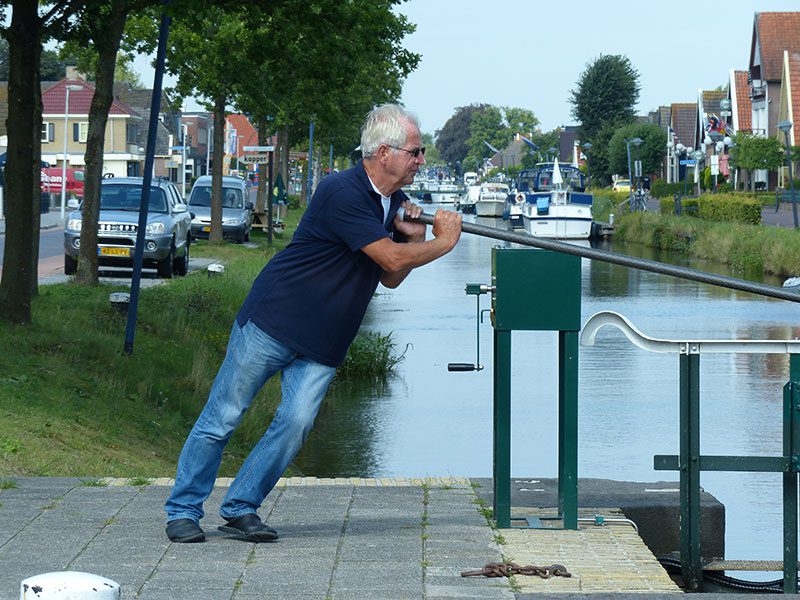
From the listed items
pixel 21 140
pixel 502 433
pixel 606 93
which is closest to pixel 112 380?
pixel 21 140

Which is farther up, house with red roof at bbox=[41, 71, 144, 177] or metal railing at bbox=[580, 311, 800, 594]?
house with red roof at bbox=[41, 71, 144, 177]

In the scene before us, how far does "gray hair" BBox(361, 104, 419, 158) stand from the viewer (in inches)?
238

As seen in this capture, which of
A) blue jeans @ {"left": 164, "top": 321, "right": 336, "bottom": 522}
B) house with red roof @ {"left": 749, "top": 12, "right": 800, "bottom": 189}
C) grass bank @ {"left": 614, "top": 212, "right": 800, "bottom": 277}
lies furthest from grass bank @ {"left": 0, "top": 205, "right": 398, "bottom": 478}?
house with red roof @ {"left": 749, "top": 12, "right": 800, "bottom": 189}

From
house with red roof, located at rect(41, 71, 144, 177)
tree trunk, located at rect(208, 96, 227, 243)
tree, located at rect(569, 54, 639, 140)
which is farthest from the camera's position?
tree, located at rect(569, 54, 639, 140)

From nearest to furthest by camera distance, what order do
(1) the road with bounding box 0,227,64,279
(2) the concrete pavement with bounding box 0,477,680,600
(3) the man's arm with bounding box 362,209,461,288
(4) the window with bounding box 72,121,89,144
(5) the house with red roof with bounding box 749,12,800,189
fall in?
(2) the concrete pavement with bounding box 0,477,680,600 → (3) the man's arm with bounding box 362,209,461,288 → (1) the road with bounding box 0,227,64,279 → (5) the house with red roof with bounding box 749,12,800,189 → (4) the window with bounding box 72,121,89,144

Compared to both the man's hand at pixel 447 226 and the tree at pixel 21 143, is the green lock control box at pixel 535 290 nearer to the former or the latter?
the man's hand at pixel 447 226

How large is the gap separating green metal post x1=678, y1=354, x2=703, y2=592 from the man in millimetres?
1197

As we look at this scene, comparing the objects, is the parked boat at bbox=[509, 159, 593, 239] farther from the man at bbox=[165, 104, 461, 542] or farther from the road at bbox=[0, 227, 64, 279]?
the man at bbox=[165, 104, 461, 542]

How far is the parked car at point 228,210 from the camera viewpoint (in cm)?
3662

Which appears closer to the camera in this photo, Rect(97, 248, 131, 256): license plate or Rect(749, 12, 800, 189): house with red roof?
Rect(97, 248, 131, 256): license plate

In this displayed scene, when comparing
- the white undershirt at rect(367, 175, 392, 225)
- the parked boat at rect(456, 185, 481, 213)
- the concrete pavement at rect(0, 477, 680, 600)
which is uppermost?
the parked boat at rect(456, 185, 481, 213)

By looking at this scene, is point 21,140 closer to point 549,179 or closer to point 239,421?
point 239,421

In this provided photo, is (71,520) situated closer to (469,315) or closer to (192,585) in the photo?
(192,585)

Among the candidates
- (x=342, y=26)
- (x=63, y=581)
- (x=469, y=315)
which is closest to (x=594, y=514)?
(x=63, y=581)
